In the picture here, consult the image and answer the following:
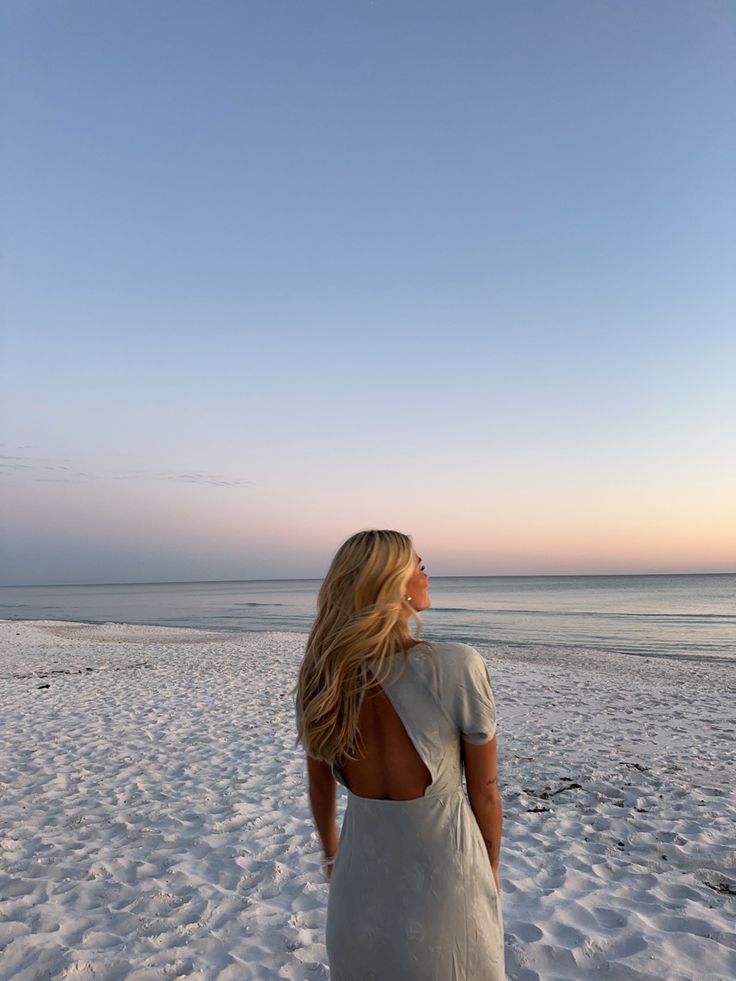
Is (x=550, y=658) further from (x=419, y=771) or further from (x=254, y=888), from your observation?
(x=419, y=771)

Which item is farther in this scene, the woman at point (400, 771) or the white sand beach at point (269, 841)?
the white sand beach at point (269, 841)

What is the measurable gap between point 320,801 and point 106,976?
2316mm

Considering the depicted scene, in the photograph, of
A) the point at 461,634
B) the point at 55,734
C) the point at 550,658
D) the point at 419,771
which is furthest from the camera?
the point at 461,634

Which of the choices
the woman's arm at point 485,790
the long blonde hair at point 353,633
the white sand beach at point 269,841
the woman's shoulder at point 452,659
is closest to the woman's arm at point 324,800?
the long blonde hair at point 353,633

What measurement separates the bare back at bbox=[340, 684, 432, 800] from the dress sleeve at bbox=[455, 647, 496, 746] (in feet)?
0.57

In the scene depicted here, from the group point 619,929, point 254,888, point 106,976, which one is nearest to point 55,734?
point 254,888

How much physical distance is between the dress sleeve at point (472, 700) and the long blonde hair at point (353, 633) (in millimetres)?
193

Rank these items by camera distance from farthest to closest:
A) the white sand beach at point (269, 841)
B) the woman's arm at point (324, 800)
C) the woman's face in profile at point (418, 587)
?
the white sand beach at point (269, 841) → the woman's arm at point (324, 800) → the woman's face in profile at point (418, 587)

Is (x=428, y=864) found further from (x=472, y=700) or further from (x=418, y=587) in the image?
(x=418, y=587)

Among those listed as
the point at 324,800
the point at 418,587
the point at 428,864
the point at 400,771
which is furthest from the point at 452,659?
the point at 324,800

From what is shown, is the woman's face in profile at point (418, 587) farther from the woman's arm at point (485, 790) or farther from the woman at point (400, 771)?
the woman's arm at point (485, 790)

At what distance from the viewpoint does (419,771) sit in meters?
2.07

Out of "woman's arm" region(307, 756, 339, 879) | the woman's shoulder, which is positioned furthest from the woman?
"woman's arm" region(307, 756, 339, 879)

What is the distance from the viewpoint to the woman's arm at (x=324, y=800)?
2.33 m
